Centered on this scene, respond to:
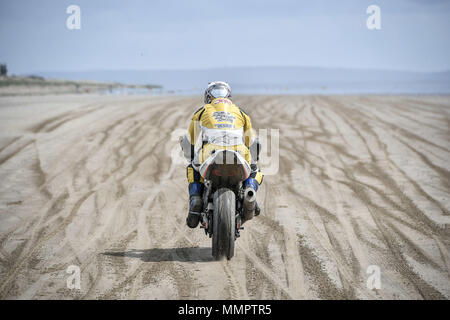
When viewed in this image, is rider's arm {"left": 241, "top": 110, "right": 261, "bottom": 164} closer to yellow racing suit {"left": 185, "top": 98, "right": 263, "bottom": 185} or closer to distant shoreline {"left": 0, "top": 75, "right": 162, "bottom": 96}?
yellow racing suit {"left": 185, "top": 98, "right": 263, "bottom": 185}

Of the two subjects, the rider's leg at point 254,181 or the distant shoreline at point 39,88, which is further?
the distant shoreline at point 39,88

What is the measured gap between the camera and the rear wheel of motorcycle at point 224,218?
5.62 metres

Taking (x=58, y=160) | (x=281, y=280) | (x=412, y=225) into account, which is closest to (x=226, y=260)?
(x=281, y=280)

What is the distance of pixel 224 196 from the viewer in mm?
5695

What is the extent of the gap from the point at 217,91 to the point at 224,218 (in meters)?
2.04

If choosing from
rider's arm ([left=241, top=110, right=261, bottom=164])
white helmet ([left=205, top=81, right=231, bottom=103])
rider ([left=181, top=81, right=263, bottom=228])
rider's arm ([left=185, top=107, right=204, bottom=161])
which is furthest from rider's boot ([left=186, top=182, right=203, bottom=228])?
white helmet ([left=205, top=81, right=231, bottom=103])

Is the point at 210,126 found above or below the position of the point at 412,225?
above

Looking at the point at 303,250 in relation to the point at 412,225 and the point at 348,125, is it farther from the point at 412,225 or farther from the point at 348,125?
the point at 348,125

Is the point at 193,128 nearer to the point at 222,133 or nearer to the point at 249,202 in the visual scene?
the point at 222,133

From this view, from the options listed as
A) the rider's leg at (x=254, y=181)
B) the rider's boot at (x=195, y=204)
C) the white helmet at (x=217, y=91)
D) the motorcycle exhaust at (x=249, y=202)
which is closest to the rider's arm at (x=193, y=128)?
the white helmet at (x=217, y=91)

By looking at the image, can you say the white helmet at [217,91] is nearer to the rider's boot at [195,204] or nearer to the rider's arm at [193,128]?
the rider's arm at [193,128]

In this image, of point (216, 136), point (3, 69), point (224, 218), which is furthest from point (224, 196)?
point (3, 69)

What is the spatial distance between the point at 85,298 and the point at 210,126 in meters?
2.63
